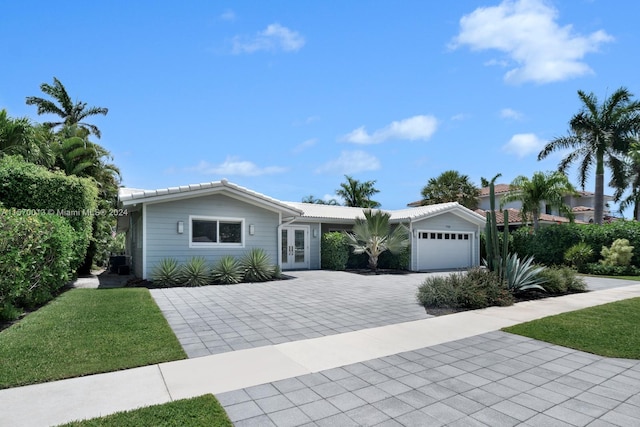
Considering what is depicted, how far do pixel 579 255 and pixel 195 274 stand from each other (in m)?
18.9

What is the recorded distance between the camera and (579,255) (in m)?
19.2

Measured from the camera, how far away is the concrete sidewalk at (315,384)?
3533mm

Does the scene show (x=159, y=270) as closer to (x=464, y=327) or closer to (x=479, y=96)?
(x=464, y=327)

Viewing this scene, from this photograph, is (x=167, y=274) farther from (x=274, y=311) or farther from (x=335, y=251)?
(x=335, y=251)

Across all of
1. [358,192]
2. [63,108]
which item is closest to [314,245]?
[358,192]

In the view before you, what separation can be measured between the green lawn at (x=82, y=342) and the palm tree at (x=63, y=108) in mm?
25078

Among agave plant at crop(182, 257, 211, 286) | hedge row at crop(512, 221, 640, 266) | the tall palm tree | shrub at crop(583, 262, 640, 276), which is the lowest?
shrub at crop(583, 262, 640, 276)

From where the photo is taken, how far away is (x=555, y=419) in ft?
11.4

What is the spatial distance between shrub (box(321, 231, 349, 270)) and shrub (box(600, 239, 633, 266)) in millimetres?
13015

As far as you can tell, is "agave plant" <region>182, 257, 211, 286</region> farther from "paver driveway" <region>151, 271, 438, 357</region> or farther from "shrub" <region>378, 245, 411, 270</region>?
"shrub" <region>378, 245, 411, 270</region>

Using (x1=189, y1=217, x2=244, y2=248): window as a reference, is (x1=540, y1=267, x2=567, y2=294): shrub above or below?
below

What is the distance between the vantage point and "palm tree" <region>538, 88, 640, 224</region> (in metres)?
22.5

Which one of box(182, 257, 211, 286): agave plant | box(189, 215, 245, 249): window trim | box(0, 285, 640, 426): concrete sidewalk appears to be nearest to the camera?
box(0, 285, 640, 426): concrete sidewalk

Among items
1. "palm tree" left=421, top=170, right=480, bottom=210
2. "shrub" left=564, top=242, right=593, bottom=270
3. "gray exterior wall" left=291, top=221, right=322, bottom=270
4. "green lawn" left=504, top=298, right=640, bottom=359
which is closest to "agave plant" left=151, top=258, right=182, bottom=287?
"gray exterior wall" left=291, top=221, right=322, bottom=270
